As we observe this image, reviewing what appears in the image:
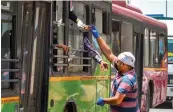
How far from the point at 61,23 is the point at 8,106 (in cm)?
214

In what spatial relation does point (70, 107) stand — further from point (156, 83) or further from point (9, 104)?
point (156, 83)

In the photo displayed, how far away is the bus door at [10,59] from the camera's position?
6520 millimetres

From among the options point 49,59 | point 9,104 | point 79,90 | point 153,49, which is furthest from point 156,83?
point 9,104

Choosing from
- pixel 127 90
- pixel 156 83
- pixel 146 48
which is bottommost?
pixel 156 83

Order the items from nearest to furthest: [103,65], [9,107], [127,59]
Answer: [9,107] < [127,59] < [103,65]

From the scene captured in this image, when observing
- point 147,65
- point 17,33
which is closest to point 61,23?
point 17,33

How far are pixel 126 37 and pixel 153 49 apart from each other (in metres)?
3.48

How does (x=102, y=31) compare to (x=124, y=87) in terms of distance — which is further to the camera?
(x=102, y=31)

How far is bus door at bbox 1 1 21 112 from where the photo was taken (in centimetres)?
652

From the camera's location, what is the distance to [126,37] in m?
12.8

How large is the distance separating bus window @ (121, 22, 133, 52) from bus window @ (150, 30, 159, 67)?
277 cm

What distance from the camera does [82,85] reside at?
897cm

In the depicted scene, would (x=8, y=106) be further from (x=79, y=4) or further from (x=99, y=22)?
(x=99, y=22)

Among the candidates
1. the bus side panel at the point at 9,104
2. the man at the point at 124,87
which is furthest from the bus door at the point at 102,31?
the bus side panel at the point at 9,104
